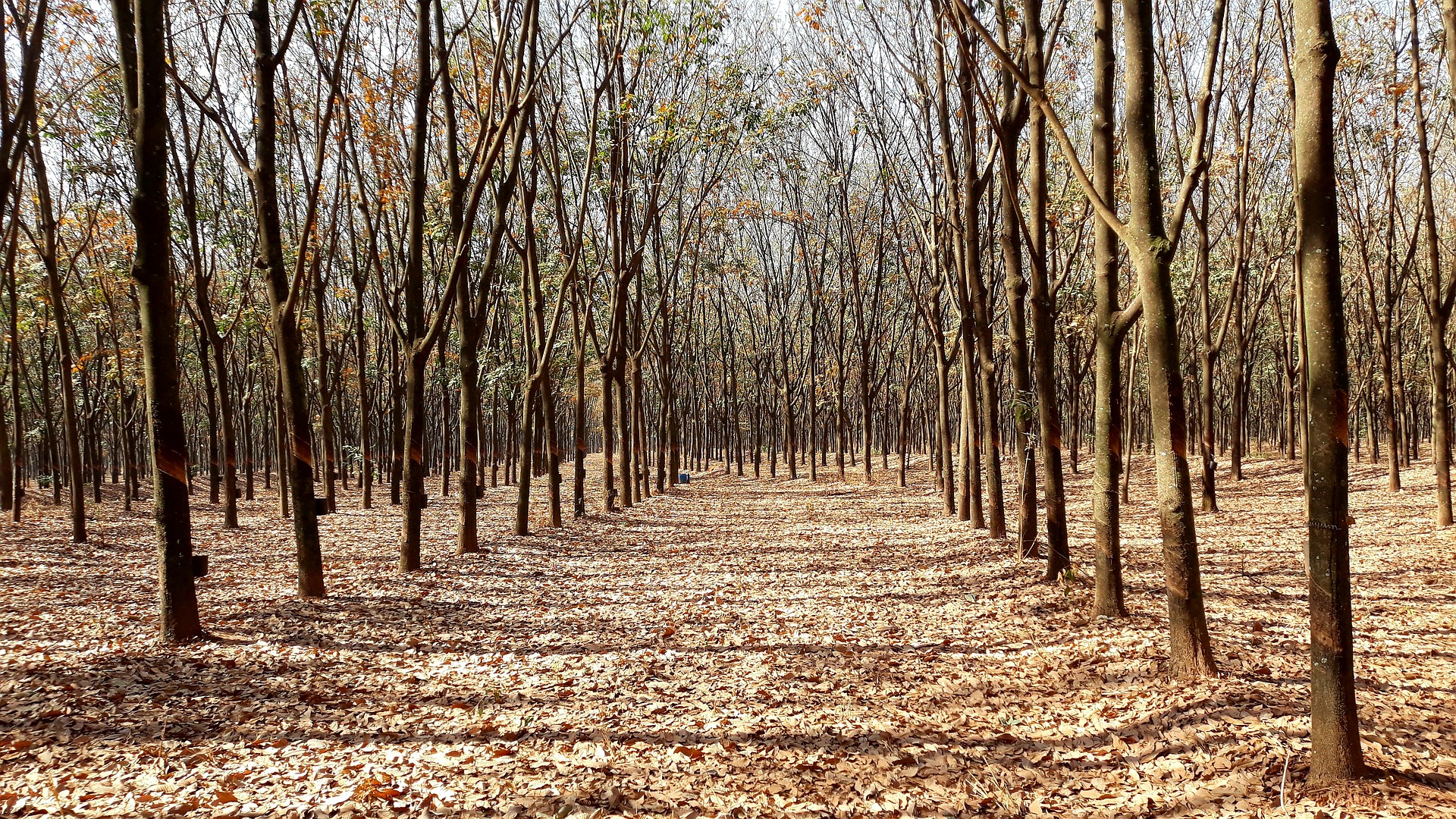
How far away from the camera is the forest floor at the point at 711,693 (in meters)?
3.88

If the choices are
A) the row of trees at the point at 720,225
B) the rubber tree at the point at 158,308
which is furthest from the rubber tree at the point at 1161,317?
the rubber tree at the point at 158,308

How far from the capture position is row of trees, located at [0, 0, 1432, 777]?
5.14m

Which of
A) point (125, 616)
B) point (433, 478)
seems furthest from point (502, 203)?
point (433, 478)

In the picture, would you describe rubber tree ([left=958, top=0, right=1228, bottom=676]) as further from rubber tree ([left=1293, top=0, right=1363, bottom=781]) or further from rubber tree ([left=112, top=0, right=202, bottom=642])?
rubber tree ([left=112, top=0, right=202, bottom=642])

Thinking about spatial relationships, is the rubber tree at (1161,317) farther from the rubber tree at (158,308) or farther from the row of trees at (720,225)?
the rubber tree at (158,308)

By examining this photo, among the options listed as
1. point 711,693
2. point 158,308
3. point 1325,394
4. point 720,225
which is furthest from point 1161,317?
point 720,225

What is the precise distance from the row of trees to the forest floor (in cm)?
60

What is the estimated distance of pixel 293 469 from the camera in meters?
7.68

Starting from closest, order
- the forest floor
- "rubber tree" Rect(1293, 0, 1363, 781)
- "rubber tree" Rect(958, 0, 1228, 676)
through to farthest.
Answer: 1. "rubber tree" Rect(1293, 0, 1363, 781)
2. the forest floor
3. "rubber tree" Rect(958, 0, 1228, 676)

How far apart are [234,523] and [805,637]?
1450 centimetres

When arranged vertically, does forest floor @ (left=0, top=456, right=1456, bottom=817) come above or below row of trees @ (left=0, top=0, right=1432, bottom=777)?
below

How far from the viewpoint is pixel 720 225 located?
2412 cm

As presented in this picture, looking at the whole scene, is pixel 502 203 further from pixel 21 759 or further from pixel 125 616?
pixel 21 759

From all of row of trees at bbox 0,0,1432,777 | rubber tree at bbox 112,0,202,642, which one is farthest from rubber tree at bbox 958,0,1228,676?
rubber tree at bbox 112,0,202,642
